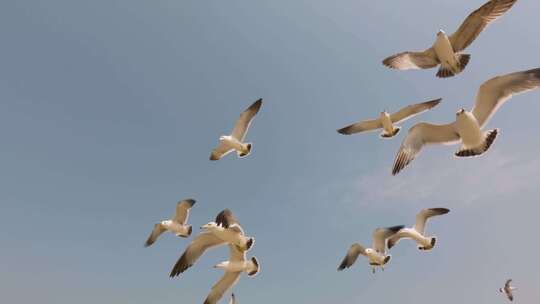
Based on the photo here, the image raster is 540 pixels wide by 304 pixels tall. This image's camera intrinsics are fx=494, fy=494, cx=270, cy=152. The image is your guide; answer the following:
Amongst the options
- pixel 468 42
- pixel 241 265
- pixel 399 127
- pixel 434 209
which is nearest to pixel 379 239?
pixel 434 209

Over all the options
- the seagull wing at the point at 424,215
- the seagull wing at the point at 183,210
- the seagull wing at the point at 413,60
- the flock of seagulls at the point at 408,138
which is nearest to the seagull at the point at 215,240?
the flock of seagulls at the point at 408,138

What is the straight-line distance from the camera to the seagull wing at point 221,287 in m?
18.6

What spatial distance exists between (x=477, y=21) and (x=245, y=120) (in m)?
11.5

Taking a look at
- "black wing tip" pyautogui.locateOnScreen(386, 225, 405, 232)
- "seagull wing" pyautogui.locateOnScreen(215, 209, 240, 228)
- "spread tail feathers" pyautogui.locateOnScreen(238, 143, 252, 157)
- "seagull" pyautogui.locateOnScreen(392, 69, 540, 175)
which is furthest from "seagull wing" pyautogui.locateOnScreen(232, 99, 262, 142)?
"seagull" pyautogui.locateOnScreen(392, 69, 540, 175)

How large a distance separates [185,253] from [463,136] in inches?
436

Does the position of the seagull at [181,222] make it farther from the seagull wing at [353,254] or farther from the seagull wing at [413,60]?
the seagull wing at [413,60]

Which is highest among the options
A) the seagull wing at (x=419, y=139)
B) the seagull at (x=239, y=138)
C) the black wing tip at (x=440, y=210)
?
the seagull at (x=239, y=138)

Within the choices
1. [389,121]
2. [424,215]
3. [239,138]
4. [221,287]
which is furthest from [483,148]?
[239,138]

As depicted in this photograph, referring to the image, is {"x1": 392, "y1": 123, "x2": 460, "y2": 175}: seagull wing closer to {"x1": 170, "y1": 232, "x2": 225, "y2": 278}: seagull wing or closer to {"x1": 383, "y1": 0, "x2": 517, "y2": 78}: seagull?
{"x1": 383, "y1": 0, "x2": 517, "y2": 78}: seagull

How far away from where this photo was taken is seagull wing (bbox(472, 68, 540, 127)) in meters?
13.9

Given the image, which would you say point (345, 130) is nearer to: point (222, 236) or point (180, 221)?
point (222, 236)

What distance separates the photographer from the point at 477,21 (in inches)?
597

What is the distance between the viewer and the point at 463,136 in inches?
589

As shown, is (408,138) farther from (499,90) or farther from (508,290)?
(508,290)
